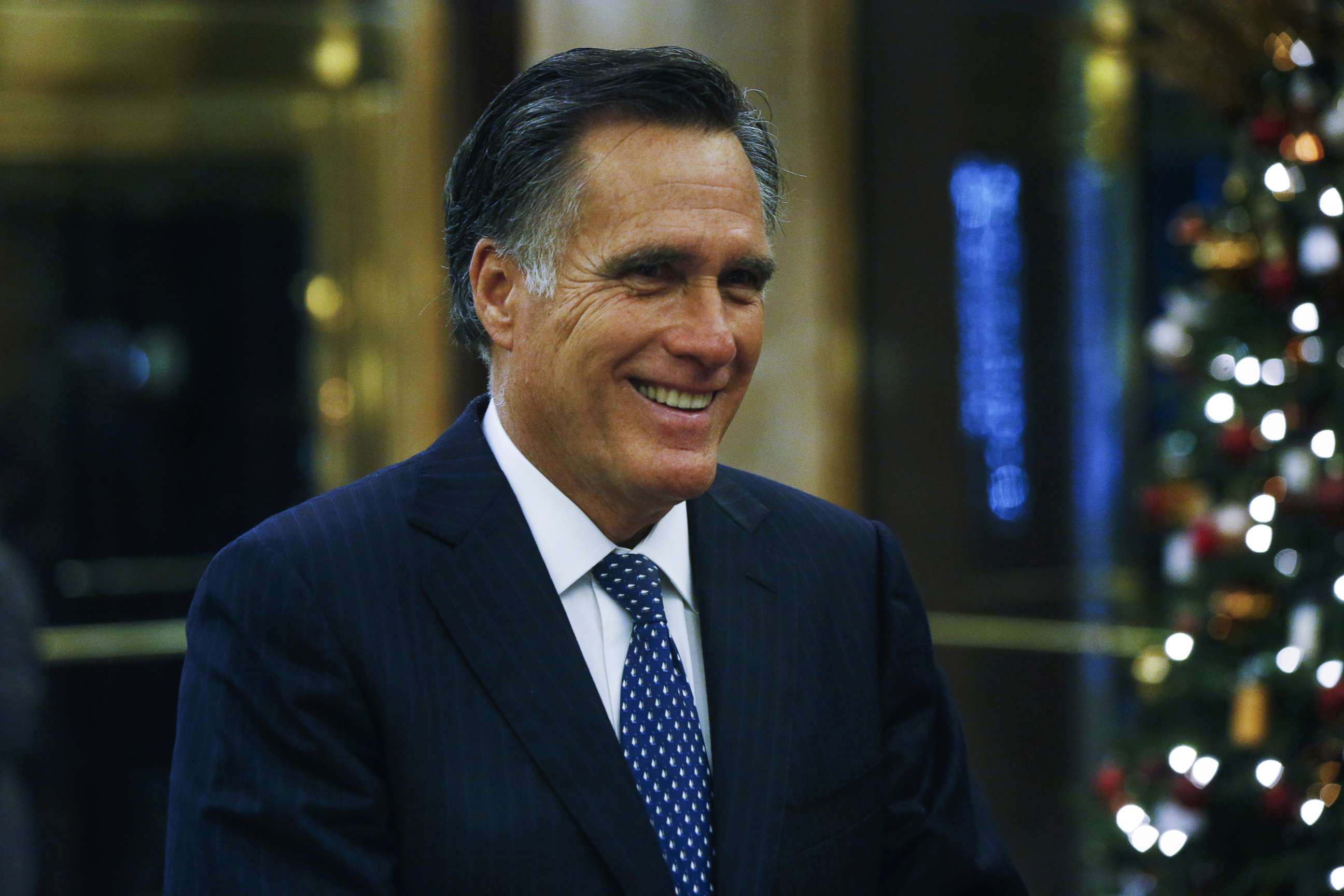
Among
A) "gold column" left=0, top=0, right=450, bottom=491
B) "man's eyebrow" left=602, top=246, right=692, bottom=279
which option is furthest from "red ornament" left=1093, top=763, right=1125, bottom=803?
"gold column" left=0, top=0, right=450, bottom=491

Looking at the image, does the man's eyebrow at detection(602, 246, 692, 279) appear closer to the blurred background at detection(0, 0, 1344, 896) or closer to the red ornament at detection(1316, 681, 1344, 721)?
the red ornament at detection(1316, 681, 1344, 721)

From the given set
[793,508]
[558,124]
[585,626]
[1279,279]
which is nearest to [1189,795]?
[1279,279]

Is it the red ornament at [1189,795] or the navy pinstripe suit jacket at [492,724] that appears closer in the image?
the navy pinstripe suit jacket at [492,724]

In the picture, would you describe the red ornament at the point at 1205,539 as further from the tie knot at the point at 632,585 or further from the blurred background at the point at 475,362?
the tie knot at the point at 632,585

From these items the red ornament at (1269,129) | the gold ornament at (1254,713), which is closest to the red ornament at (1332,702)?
the gold ornament at (1254,713)

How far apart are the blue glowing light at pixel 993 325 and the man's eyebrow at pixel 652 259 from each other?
12.4 ft

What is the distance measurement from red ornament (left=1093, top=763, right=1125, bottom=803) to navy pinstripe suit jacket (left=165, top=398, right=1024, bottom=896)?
7.68ft

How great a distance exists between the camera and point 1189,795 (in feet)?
11.8

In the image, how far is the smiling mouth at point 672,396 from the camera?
1.55 metres

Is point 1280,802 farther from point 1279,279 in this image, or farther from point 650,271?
point 650,271

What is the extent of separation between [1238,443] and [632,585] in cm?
243

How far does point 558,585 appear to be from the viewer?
1567mm

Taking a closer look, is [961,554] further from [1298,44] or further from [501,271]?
[501,271]

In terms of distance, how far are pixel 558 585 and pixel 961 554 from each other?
13.0ft
